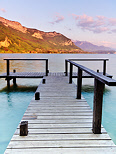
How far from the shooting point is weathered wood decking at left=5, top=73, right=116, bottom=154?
280cm

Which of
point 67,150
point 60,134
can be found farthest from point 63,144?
point 60,134

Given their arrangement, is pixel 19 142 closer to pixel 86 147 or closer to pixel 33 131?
pixel 33 131

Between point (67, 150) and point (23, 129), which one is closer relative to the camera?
point (67, 150)

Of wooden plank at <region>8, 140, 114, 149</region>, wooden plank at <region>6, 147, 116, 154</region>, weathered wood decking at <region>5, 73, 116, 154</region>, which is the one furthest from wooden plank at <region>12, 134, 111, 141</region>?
wooden plank at <region>6, 147, 116, 154</region>

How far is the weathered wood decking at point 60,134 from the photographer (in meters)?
2.80

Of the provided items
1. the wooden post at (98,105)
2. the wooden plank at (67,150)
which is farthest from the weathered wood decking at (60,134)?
the wooden post at (98,105)

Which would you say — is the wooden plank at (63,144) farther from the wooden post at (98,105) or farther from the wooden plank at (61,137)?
the wooden post at (98,105)

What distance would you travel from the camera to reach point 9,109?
312 inches

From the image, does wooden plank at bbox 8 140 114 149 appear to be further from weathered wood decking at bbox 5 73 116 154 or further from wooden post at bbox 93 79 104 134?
wooden post at bbox 93 79 104 134

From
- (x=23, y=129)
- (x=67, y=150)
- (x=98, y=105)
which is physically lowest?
(x=67, y=150)

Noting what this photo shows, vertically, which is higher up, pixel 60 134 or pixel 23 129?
pixel 23 129

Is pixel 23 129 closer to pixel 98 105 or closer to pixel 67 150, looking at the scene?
pixel 67 150

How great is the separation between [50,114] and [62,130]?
1.03m

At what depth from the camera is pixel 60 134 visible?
3.31 m
